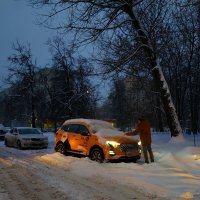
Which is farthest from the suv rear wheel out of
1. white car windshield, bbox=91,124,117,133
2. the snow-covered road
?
the snow-covered road

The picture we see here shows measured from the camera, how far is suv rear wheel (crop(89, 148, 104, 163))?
1589 cm

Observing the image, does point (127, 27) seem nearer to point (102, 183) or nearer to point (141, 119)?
point (141, 119)

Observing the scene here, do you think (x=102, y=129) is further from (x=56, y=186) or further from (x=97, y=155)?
(x=56, y=186)

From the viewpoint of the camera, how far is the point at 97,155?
53.1 ft

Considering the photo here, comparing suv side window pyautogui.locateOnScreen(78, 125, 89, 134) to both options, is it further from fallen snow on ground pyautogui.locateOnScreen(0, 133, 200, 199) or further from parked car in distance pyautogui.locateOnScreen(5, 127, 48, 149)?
parked car in distance pyautogui.locateOnScreen(5, 127, 48, 149)

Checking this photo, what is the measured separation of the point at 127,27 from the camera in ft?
83.0

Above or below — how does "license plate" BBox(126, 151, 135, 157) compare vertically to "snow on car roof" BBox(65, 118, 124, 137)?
below

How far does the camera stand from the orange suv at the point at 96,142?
15.8 metres

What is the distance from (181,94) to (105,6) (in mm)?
20829

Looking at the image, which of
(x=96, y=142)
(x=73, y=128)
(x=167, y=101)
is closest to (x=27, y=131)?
(x=167, y=101)

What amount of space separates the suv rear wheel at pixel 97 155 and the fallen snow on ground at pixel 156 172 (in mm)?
664

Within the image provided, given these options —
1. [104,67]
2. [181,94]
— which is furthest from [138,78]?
[181,94]

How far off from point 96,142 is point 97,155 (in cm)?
49

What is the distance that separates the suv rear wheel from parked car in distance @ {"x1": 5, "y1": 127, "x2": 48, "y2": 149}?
988 cm
